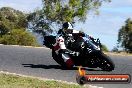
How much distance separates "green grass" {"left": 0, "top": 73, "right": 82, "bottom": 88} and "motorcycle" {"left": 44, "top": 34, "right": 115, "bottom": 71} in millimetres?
3814

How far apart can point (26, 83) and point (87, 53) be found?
466 centimetres

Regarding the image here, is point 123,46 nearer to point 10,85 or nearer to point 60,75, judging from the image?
point 60,75

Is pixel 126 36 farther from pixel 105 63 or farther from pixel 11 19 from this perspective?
pixel 105 63

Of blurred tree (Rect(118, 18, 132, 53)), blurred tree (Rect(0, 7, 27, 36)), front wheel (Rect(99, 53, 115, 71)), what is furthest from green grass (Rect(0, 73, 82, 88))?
blurred tree (Rect(0, 7, 27, 36))

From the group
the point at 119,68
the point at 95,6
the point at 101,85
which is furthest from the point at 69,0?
the point at 101,85

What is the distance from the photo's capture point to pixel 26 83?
36.8 ft

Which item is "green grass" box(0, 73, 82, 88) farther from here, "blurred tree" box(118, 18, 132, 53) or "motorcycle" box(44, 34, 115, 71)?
A: "blurred tree" box(118, 18, 132, 53)

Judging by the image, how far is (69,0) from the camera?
49.8m

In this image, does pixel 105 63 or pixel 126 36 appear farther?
pixel 126 36

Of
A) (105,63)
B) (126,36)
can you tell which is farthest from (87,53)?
(126,36)

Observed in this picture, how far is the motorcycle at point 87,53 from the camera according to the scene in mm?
15312

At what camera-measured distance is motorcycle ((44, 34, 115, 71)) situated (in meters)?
15.3

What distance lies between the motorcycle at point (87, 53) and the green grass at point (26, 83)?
3814mm

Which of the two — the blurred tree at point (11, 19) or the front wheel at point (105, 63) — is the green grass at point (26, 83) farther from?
the blurred tree at point (11, 19)
